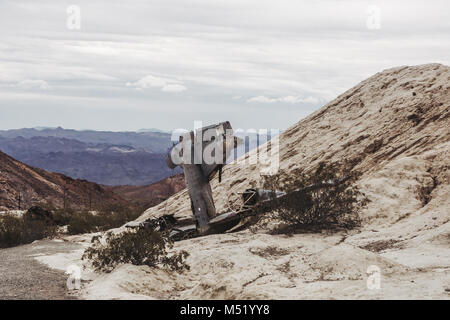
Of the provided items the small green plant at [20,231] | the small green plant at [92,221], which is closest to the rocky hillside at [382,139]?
the small green plant at [92,221]

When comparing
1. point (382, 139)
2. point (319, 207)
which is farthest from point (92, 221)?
point (382, 139)

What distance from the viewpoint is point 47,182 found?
175ft

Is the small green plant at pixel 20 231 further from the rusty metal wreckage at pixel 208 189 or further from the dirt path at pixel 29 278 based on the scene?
the rusty metal wreckage at pixel 208 189

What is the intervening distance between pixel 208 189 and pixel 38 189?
39.8m

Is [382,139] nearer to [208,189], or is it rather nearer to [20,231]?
[208,189]

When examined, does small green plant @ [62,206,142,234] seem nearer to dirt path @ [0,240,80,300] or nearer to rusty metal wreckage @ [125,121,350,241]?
dirt path @ [0,240,80,300]

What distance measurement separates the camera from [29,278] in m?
9.10

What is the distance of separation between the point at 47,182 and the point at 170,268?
47173 millimetres

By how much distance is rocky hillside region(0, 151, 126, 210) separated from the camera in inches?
1681

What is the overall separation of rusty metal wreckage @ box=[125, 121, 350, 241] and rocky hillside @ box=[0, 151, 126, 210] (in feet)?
92.8

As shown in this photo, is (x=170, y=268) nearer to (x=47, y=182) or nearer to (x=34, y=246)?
(x=34, y=246)

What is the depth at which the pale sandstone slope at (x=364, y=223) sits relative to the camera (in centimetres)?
723

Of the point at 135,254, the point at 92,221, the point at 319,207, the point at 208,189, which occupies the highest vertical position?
the point at 208,189

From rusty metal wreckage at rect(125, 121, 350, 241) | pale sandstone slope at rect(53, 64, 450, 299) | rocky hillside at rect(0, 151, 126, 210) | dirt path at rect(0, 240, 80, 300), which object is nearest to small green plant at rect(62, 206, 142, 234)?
pale sandstone slope at rect(53, 64, 450, 299)
